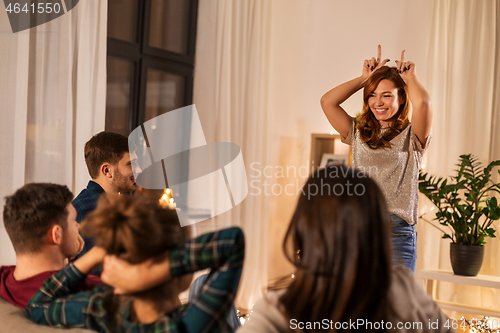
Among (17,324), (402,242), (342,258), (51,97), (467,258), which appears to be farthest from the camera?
(467,258)

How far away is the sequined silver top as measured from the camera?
1758mm

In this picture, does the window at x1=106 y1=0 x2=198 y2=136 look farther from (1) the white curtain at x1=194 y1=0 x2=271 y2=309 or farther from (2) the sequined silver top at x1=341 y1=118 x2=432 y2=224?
(2) the sequined silver top at x1=341 y1=118 x2=432 y2=224

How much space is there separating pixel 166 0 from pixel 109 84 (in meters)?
0.83

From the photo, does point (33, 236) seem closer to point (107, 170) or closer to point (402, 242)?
point (107, 170)

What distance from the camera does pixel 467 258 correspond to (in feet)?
9.25

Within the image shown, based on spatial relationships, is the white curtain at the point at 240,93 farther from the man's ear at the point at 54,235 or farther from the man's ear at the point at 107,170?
the man's ear at the point at 54,235

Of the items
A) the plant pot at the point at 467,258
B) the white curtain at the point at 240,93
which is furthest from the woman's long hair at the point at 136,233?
the white curtain at the point at 240,93

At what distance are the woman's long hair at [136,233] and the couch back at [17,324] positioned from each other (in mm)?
167

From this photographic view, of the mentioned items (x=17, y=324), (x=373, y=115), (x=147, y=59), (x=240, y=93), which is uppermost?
(x=147, y=59)

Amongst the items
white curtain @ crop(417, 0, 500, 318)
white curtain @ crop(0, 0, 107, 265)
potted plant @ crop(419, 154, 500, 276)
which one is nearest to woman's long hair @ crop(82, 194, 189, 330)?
white curtain @ crop(0, 0, 107, 265)

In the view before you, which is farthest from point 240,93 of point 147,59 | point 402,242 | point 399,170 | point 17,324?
point 17,324

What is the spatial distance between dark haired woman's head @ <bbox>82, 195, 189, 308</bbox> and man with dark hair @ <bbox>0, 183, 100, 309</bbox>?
271 mm

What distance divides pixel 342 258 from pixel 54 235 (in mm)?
777

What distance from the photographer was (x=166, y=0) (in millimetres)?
3543
